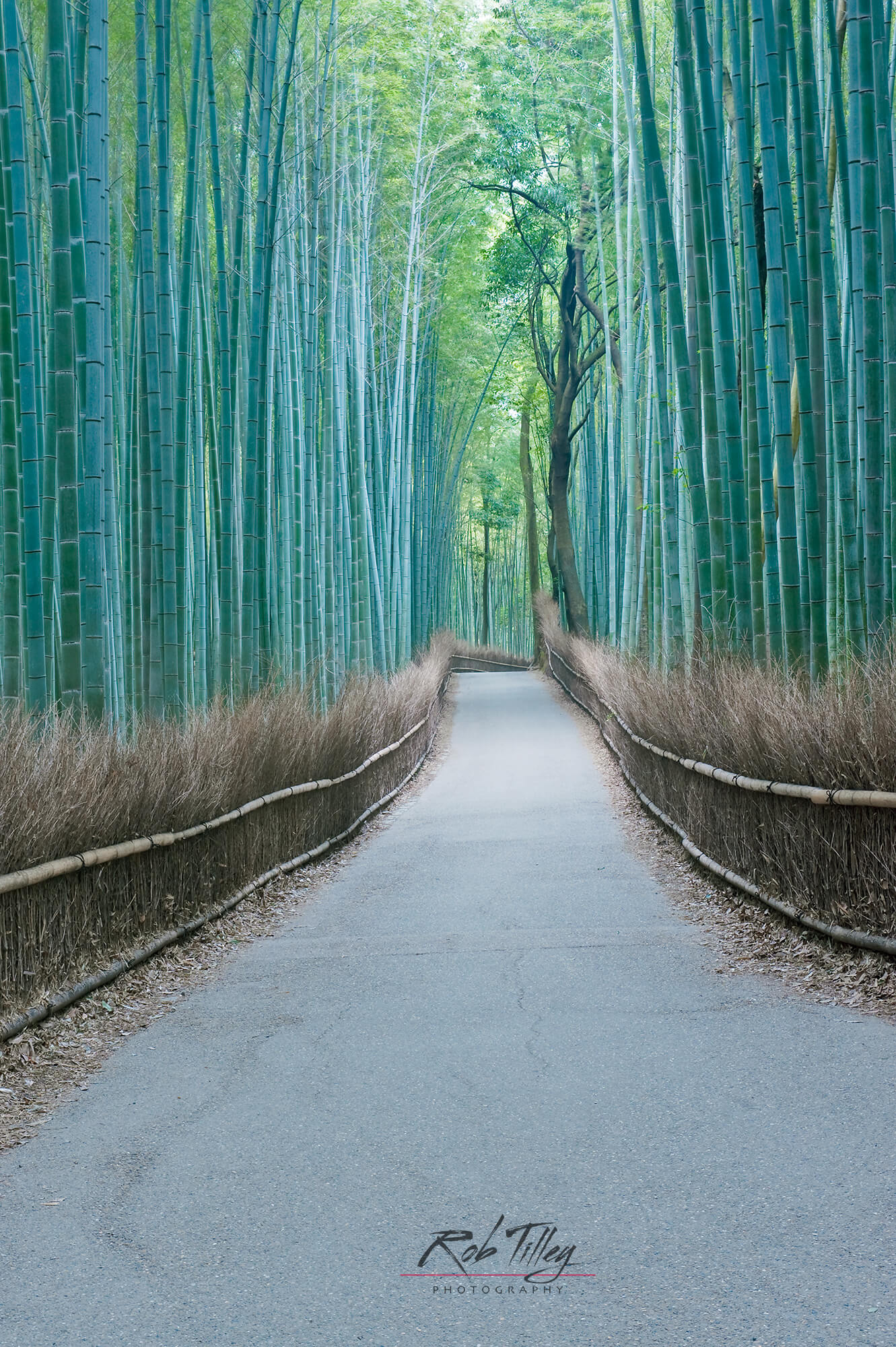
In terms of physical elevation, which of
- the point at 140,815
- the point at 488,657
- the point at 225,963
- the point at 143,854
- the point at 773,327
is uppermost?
the point at 773,327

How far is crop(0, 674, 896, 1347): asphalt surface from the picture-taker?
6.37 ft

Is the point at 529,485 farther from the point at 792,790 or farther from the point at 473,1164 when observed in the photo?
the point at 473,1164

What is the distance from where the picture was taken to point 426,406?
17.9 meters

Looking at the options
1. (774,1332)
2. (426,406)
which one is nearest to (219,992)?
(774,1332)

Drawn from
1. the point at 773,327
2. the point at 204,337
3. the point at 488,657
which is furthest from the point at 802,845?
the point at 488,657

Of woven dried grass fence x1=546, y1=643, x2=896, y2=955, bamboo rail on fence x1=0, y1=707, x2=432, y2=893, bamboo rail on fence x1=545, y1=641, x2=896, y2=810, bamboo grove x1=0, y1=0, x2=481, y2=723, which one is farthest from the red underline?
bamboo grove x1=0, y1=0, x2=481, y2=723

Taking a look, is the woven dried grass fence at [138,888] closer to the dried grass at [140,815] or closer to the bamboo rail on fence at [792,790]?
the dried grass at [140,815]

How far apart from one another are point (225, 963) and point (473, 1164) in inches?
89.9

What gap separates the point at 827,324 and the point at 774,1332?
16.4 ft

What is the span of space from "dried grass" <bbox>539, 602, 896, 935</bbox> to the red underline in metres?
1.98

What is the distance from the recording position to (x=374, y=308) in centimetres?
1502

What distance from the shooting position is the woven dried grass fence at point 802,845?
3.77 metres

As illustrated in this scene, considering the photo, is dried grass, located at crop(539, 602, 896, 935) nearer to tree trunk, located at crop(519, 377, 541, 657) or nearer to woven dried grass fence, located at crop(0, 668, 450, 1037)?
woven dried grass fence, located at crop(0, 668, 450, 1037)

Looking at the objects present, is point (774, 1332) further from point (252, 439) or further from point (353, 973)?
point (252, 439)
